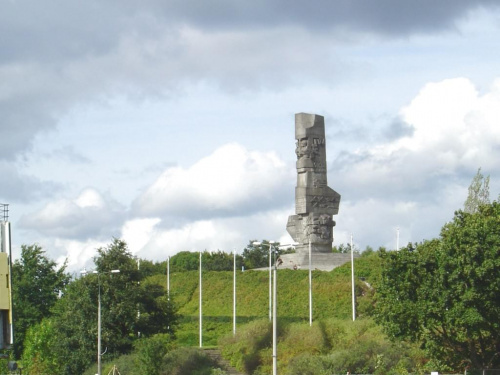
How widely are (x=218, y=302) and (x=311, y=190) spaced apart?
11.5 metres

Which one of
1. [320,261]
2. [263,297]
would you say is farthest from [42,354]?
[320,261]

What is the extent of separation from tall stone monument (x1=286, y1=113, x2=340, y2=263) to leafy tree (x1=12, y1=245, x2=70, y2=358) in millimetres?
22125

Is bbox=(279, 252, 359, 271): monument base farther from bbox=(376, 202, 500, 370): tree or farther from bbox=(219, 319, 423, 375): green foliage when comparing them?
bbox=(376, 202, 500, 370): tree

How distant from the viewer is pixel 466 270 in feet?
145

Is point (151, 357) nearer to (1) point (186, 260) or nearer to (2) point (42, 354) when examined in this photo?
(2) point (42, 354)

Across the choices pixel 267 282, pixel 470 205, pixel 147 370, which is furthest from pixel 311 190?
pixel 147 370

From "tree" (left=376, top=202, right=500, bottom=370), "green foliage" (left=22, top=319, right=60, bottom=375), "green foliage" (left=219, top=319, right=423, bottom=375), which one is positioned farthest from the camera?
"green foliage" (left=22, top=319, right=60, bottom=375)

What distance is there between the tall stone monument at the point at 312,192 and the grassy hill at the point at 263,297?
287 cm

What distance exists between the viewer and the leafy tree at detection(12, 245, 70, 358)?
81.8m

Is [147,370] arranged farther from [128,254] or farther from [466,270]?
[466,270]

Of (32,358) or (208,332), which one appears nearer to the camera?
(32,358)

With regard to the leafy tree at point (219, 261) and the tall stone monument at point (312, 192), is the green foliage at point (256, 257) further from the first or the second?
the tall stone monument at point (312, 192)

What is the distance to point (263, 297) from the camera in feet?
254

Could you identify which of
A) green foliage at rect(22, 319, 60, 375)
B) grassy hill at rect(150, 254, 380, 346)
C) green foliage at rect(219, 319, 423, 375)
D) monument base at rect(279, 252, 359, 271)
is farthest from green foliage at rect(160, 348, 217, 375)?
monument base at rect(279, 252, 359, 271)
